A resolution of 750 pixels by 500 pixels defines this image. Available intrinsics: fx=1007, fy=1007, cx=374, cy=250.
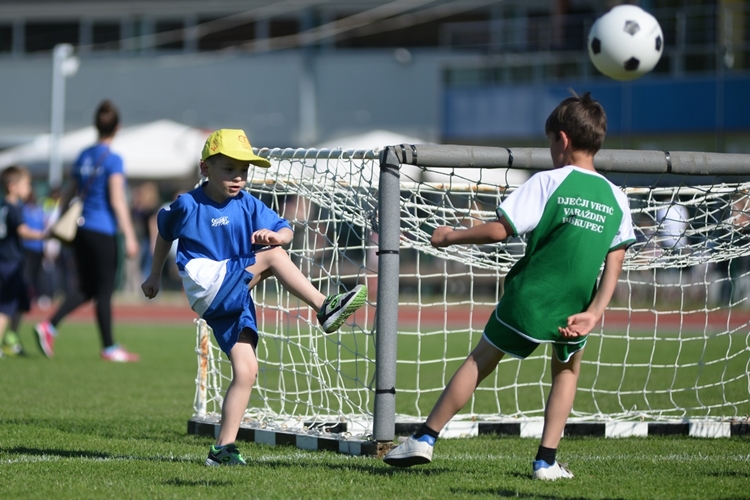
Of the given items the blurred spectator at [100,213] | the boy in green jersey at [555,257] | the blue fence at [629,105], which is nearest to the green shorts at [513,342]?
the boy in green jersey at [555,257]

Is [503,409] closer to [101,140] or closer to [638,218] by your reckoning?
[638,218]

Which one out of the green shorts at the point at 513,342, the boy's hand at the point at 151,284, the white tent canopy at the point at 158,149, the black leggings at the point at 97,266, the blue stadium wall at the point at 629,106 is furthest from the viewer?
the white tent canopy at the point at 158,149

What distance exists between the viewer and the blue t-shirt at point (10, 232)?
34.4 feet

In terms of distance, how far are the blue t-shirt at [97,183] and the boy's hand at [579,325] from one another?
6.13m

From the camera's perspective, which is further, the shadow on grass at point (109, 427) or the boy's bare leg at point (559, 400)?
the shadow on grass at point (109, 427)

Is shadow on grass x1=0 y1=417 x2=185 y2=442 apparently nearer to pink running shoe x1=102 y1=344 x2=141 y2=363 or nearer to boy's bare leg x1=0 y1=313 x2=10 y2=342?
pink running shoe x1=102 y1=344 x2=141 y2=363

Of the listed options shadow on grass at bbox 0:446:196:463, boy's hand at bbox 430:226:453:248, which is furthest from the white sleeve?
shadow on grass at bbox 0:446:196:463

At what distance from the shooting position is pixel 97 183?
9375 millimetres

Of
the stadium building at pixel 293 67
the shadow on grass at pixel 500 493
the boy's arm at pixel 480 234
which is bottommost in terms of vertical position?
the shadow on grass at pixel 500 493

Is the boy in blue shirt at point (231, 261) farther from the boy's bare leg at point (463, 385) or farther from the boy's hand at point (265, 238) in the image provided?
the boy's bare leg at point (463, 385)

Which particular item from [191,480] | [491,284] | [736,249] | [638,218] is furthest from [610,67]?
[491,284]

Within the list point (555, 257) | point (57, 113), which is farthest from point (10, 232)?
point (57, 113)

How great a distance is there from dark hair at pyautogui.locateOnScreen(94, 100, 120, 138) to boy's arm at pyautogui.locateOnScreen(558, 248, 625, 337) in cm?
599

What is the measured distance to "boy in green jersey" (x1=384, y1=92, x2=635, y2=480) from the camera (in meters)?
4.24
